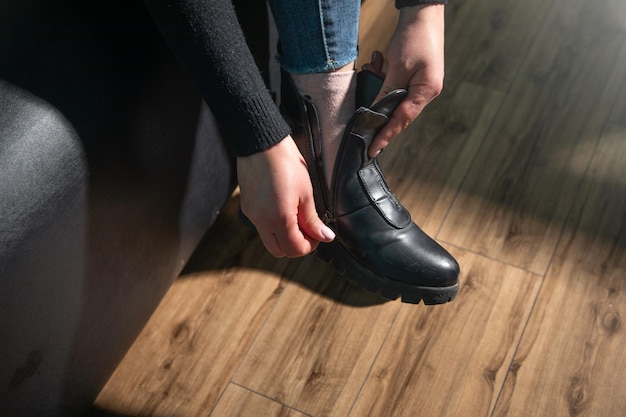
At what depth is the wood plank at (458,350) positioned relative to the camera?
3.17ft

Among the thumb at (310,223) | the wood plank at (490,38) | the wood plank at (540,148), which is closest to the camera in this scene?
the thumb at (310,223)

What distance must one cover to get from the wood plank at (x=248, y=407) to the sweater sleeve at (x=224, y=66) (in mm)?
349

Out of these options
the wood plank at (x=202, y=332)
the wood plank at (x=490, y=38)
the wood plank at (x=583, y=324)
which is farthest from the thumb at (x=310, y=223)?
the wood plank at (x=490, y=38)

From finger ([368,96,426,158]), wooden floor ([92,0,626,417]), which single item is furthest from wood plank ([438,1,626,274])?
finger ([368,96,426,158])

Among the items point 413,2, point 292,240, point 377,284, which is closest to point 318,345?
point 377,284

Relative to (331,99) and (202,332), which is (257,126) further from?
(202,332)

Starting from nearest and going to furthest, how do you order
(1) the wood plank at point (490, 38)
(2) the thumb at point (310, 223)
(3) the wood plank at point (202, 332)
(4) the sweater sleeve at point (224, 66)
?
(4) the sweater sleeve at point (224, 66) < (2) the thumb at point (310, 223) < (3) the wood plank at point (202, 332) < (1) the wood plank at point (490, 38)

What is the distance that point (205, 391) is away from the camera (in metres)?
0.99

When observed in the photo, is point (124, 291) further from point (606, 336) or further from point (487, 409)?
point (606, 336)

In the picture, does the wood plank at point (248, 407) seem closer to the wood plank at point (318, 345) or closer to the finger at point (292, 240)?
the wood plank at point (318, 345)

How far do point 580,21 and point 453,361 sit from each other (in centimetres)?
81

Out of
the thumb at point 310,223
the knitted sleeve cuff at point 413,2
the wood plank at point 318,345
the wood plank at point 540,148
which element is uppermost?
the knitted sleeve cuff at point 413,2

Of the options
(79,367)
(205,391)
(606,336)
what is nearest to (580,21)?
(606,336)

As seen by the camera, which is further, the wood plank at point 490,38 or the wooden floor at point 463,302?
the wood plank at point 490,38
